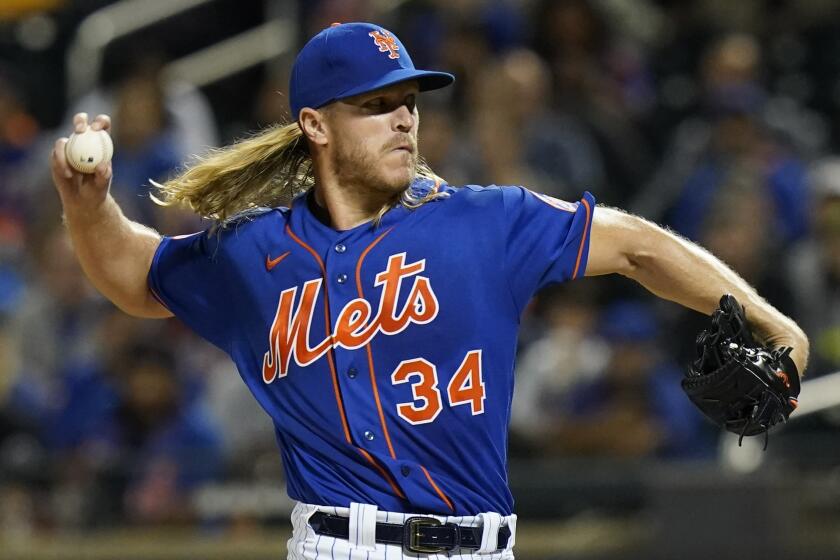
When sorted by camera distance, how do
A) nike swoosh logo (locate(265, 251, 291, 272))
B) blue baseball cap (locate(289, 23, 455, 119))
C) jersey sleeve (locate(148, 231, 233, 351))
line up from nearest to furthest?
blue baseball cap (locate(289, 23, 455, 119))
nike swoosh logo (locate(265, 251, 291, 272))
jersey sleeve (locate(148, 231, 233, 351))

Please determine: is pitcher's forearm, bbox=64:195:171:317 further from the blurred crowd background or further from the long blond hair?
the blurred crowd background

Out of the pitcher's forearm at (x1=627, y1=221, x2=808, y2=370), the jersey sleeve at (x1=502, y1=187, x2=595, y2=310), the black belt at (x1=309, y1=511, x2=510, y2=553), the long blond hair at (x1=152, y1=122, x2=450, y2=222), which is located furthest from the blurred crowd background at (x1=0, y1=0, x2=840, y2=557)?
the black belt at (x1=309, y1=511, x2=510, y2=553)

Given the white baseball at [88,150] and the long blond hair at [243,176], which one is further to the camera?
the long blond hair at [243,176]

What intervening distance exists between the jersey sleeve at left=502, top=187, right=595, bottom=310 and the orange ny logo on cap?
447 millimetres

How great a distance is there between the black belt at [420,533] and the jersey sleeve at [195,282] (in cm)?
61

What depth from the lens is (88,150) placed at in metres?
3.50

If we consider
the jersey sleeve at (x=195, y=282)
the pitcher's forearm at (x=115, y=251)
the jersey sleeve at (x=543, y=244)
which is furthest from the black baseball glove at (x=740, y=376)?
the pitcher's forearm at (x=115, y=251)

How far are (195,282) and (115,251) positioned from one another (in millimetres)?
222

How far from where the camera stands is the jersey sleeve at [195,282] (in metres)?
A: 3.69

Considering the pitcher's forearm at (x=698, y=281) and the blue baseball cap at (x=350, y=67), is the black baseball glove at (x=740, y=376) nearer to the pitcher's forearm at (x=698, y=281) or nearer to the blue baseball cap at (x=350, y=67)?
the pitcher's forearm at (x=698, y=281)

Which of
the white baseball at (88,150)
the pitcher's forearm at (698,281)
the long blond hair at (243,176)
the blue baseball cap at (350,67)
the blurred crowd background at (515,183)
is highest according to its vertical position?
the blue baseball cap at (350,67)

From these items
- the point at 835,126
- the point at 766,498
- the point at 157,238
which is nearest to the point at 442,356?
the point at 157,238

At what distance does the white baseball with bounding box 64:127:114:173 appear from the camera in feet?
11.5

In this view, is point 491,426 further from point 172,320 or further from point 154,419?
point 172,320
